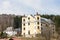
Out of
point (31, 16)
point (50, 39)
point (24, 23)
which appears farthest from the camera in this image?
point (24, 23)

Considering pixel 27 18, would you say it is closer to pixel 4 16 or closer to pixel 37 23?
pixel 37 23

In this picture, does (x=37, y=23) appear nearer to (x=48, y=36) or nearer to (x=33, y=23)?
(x=33, y=23)

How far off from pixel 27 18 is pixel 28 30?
5.01 feet

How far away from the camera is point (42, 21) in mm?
25297

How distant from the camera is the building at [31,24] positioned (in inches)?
976

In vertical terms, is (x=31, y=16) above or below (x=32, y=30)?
above

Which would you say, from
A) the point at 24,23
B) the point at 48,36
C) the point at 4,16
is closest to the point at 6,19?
the point at 4,16

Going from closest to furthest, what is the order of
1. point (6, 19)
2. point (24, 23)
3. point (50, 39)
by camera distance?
1. point (50, 39)
2. point (24, 23)
3. point (6, 19)

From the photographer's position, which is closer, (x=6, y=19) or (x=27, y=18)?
(x=27, y=18)

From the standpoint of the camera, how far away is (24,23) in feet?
87.0

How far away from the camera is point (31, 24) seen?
26.0 metres

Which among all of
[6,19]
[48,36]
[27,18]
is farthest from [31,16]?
[6,19]

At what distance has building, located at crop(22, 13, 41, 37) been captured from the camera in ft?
81.4

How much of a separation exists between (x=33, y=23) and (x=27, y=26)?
1.01 m
